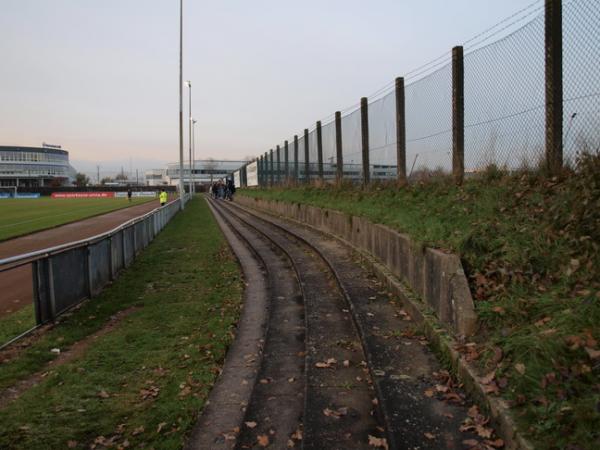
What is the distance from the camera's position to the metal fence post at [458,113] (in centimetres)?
830

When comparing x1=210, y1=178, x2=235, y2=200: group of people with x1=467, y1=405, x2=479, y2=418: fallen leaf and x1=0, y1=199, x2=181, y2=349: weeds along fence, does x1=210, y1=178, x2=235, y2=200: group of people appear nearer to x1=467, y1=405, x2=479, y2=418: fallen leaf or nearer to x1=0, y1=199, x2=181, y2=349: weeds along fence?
x1=0, y1=199, x2=181, y2=349: weeds along fence

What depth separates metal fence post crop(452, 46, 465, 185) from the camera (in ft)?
27.2

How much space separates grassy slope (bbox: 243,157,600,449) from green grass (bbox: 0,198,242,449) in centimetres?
244

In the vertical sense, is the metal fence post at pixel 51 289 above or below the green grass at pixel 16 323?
above

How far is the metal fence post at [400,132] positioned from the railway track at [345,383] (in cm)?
398

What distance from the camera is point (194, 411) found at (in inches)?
161

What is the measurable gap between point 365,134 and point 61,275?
27.5ft

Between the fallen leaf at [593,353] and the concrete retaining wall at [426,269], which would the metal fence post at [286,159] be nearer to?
the concrete retaining wall at [426,269]

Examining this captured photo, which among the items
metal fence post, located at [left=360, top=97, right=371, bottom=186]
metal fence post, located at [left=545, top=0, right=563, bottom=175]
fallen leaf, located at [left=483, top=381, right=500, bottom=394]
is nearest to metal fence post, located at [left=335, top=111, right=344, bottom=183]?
metal fence post, located at [left=360, top=97, right=371, bottom=186]

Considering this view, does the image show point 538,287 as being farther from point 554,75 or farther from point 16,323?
point 16,323

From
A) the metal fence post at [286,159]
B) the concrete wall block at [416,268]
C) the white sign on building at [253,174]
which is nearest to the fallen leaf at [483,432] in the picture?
the concrete wall block at [416,268]

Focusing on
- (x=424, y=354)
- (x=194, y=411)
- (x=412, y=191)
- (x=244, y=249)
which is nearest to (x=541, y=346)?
(x=424, y=354)

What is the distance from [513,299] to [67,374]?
4.37 m

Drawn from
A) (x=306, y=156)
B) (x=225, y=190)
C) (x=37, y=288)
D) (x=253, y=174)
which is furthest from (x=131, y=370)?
(x=225, y=190)
